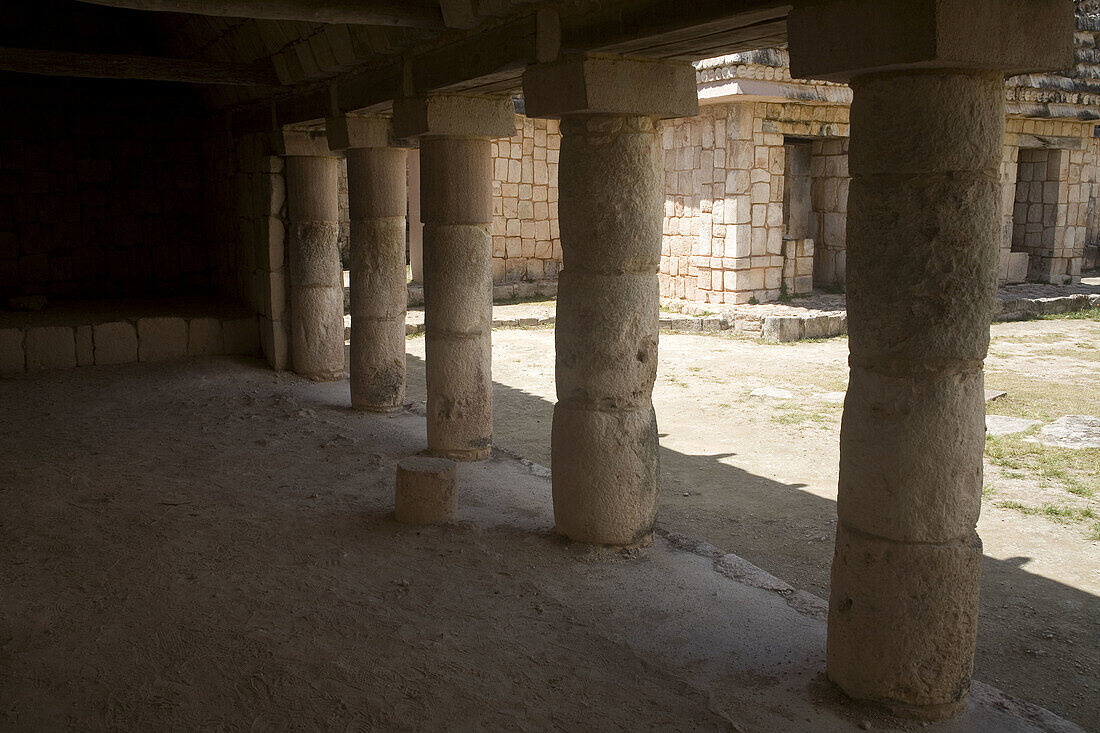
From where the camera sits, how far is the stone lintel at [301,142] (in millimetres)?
9375

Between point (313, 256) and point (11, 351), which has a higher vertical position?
point (313, 256)

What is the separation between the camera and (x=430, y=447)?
745 cm

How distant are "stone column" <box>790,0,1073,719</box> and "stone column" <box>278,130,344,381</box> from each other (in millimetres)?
6896

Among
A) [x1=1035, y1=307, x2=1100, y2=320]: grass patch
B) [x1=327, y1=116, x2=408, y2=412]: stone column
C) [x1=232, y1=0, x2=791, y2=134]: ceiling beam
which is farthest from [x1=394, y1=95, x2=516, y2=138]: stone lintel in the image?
[x1=1035, y1=307, x2=1100, y2=320]: grass patch

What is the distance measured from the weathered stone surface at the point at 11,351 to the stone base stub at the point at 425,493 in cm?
593

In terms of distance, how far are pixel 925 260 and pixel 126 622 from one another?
3.91 metres

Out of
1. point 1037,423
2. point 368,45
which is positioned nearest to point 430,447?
point 368,45

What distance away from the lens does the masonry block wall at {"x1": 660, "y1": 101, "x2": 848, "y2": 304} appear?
Answer: 47.6ft

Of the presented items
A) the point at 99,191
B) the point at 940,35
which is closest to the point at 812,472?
the point at 940,35

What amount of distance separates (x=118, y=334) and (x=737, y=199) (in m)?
9.14

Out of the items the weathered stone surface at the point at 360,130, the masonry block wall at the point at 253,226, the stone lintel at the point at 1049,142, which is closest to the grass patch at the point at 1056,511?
the weathered stone surface at the point at 360,130

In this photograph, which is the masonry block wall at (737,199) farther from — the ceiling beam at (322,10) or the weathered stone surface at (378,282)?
the ceiling beam at (322,10)

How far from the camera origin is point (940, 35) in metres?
3.13

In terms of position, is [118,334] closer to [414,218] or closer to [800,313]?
[414,218]
